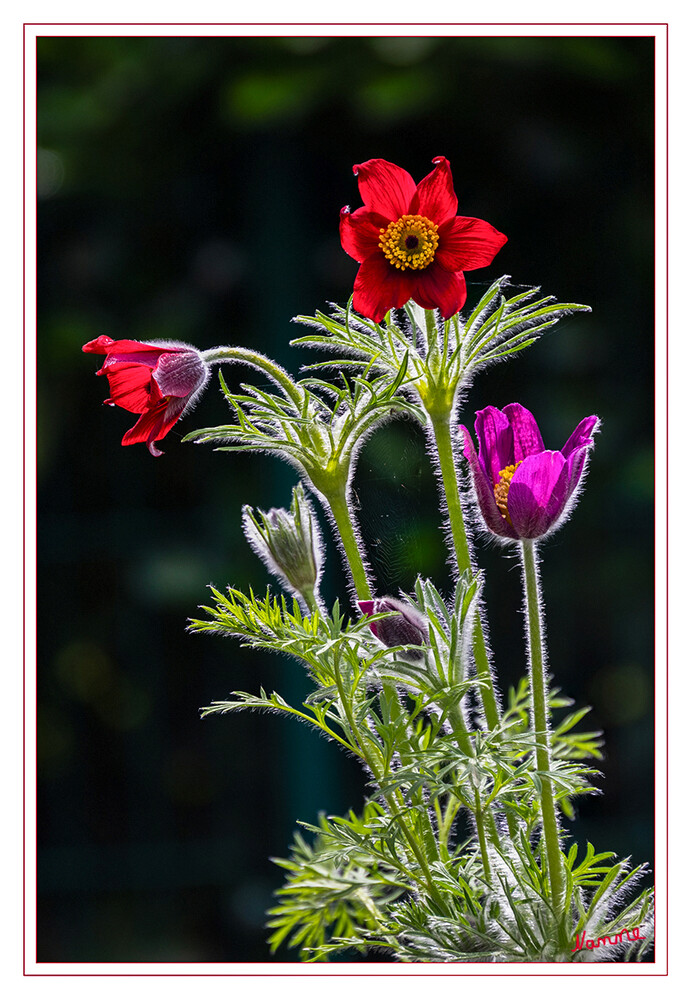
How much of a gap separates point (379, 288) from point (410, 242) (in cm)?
2

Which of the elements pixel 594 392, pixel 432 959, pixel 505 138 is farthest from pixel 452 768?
pixel 505 138

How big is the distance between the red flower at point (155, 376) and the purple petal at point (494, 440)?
0.12m

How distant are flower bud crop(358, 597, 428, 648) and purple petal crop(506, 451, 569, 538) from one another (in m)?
0.06

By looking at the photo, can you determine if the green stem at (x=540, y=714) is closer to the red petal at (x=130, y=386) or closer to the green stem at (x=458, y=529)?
the green stem at (x=458, y=529)

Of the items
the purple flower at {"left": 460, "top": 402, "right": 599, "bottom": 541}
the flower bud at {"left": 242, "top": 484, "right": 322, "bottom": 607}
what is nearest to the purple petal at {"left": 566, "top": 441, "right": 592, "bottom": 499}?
the purple flower at {"left": 460, "top": 402, "right": 599, "bottom": 541}

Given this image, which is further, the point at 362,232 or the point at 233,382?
the point at 233,382

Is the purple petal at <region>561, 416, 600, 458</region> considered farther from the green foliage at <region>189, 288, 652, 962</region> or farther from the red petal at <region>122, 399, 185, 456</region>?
the red petal at <region>122, 399, 185, 456</region>

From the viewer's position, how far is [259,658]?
1021mm

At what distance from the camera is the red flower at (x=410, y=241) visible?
39cm
